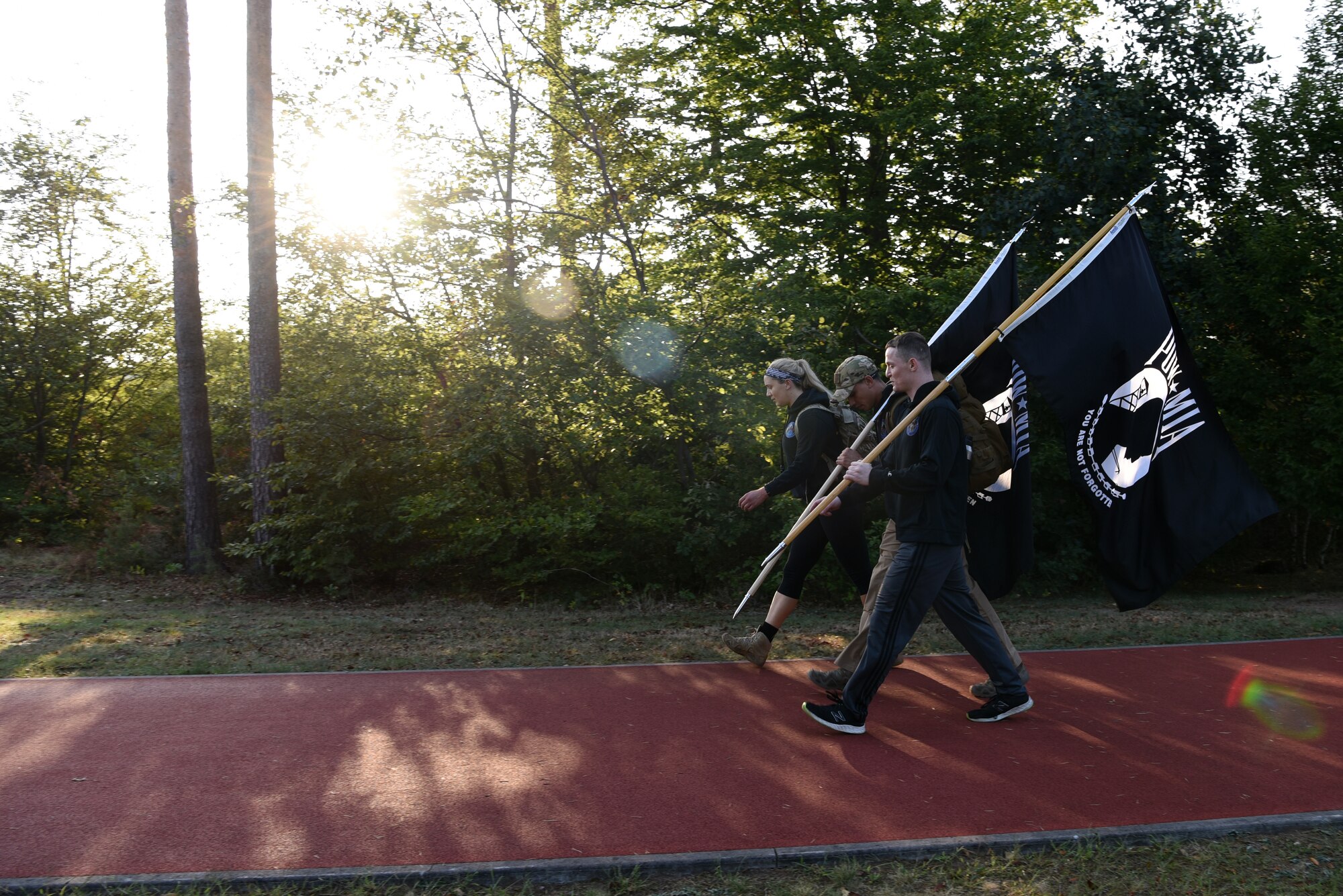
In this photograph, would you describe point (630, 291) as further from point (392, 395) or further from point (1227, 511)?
point (1227, 511)

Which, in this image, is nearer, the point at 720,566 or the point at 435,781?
the point at 435,781

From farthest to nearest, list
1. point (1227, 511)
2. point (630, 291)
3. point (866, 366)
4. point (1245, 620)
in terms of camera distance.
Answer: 1. point (630, 291)
2. point (1245, 620)
3. point (866, 366)
4. point (1227, 511)

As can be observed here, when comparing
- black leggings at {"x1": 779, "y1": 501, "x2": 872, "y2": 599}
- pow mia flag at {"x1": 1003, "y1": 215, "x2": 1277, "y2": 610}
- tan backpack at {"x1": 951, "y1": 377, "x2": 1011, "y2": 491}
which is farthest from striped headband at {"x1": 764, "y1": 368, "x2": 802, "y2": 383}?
pow mia flag at {"x1": 1003, "y1": 215, "x2": 1277, "y2": 610}

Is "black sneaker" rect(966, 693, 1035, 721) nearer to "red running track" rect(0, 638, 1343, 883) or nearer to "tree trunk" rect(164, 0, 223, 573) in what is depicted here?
"red running track" rect(0, 638, 1343, 883)

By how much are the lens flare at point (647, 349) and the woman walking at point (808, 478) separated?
4.25m

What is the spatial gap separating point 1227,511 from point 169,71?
1540cm

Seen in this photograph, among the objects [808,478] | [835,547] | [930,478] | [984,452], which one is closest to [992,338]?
[984,452]

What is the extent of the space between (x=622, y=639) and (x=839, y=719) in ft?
11.8

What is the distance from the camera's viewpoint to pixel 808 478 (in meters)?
7.08

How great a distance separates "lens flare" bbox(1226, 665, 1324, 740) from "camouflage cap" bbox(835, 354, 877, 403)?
3.25 meters

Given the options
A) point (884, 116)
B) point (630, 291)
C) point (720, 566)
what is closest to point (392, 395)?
point (630, 291)

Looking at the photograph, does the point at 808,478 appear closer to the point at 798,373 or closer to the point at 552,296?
the point at 798,373

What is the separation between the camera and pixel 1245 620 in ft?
32.4

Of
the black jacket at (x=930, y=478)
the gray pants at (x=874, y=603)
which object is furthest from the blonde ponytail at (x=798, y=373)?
the black jacket at (x=930, y=478)
